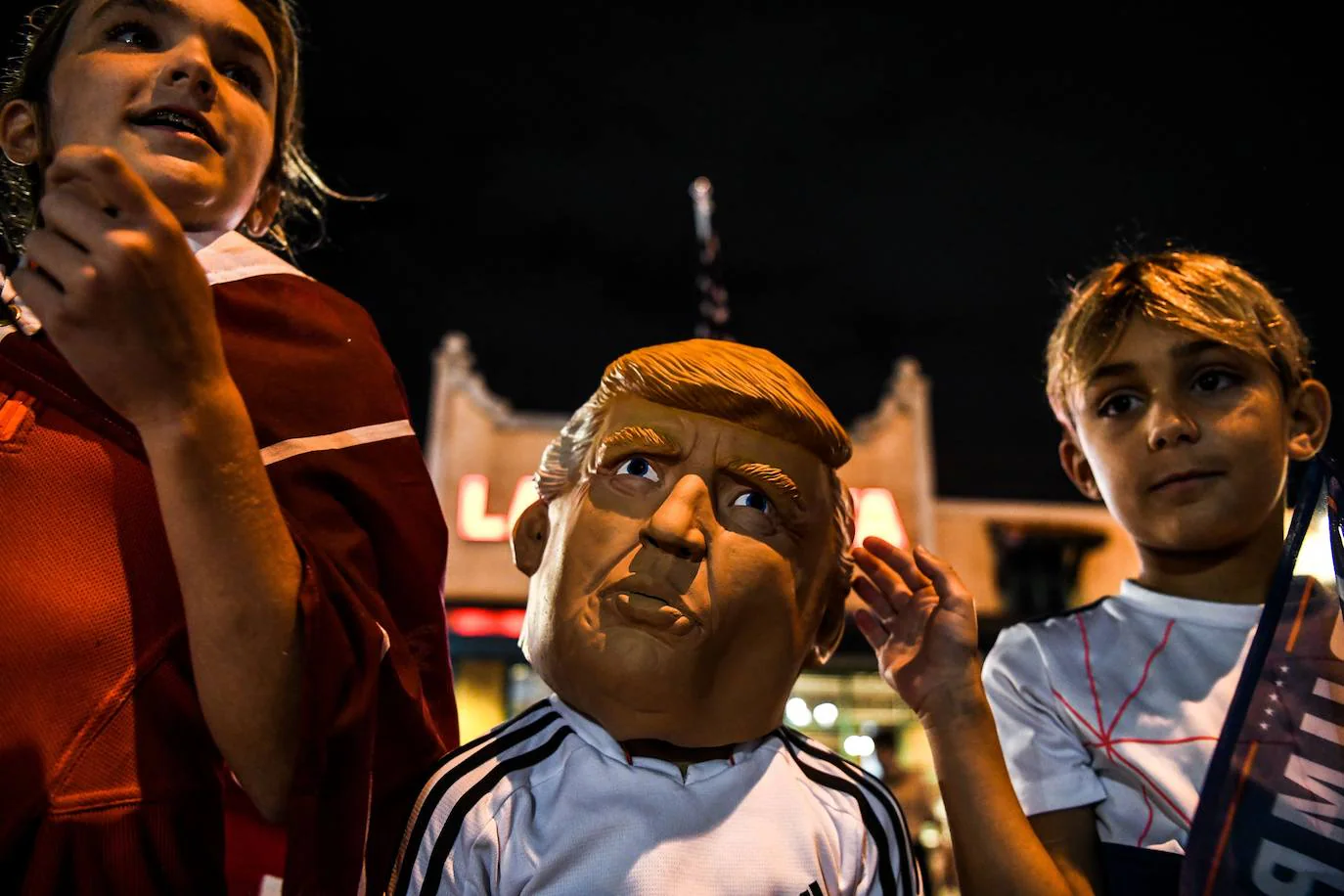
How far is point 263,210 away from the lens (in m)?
2.11

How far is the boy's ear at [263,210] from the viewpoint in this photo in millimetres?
2076

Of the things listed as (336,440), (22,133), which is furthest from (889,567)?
(22,133)

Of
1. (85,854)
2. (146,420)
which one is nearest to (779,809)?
(85,854)

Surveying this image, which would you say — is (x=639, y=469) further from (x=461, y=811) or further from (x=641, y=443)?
(x=461, y=811)

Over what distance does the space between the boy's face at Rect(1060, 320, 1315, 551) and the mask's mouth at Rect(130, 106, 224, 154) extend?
1848mm

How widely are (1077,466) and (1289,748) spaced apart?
95 cm

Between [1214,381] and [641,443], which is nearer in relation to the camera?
[641,443]

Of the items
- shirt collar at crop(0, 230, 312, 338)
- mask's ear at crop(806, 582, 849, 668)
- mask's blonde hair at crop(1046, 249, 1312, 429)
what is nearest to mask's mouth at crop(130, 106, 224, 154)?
shirt collar at crop(0, 230, 312, 338)

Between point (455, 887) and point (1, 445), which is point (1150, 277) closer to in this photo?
point (455, 887)

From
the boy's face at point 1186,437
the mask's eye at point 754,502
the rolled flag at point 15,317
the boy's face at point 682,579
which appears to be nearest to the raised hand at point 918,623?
the boy's face at point 682,579

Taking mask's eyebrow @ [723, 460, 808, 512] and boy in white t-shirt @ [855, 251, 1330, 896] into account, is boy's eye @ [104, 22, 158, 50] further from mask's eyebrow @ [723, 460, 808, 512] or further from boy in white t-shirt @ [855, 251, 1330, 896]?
boy in white t-shirt @ [855, 251, 1330, 896]

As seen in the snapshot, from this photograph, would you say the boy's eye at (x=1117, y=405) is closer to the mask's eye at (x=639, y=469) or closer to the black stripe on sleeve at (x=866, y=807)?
the black stripe on sleeve at (x=866, y=807)

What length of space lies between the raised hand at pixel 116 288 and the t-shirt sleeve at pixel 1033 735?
167 cm

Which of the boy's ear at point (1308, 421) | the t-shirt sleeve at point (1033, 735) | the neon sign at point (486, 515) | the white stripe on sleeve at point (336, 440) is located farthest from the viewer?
the neon sign at point (486, 515)
